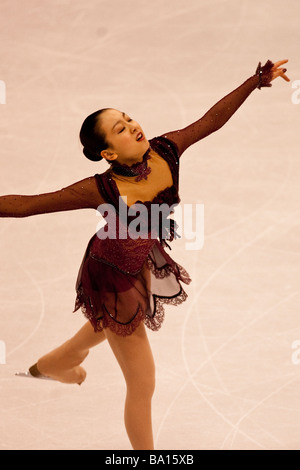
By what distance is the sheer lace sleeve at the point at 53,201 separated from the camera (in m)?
3.19

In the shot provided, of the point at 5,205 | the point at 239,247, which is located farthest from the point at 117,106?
the point at 5,205

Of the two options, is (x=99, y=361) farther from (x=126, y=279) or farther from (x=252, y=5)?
(x=252, y=5)

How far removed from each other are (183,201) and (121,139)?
79.8 inches

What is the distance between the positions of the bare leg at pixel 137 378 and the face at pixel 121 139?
2.29 feet

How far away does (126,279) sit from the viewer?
3.49 meters

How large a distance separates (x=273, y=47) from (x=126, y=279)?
3310 mm

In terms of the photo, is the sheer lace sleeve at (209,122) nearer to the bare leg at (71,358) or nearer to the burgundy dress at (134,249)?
the burgundy dress at (134,249)

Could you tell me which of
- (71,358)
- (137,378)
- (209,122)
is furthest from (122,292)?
(209,122)

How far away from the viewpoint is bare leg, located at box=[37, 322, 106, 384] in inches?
152

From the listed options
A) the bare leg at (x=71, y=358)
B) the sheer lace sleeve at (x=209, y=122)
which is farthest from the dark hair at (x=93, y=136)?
the bare leg at (x=71, y=358)

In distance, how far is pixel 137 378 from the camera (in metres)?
3.52

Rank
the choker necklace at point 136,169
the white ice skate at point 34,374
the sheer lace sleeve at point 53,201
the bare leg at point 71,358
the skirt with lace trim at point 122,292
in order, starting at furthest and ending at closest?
the white ice skate at point 34,374
the bare leg at point 71,358
the skirt with lace trim at point 122,292
the choker necklace at point 136,169
the sheer lace sleeve at point 53,201

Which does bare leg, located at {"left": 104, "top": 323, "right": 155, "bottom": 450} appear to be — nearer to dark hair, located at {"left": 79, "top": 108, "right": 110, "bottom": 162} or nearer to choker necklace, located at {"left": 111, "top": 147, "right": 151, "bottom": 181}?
choker necklace, located at {"left": 111, "top": 147, "right": 151, "bottom": 181}

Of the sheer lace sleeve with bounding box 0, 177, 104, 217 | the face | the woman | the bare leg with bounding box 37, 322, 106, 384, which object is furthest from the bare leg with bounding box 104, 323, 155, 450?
the face
